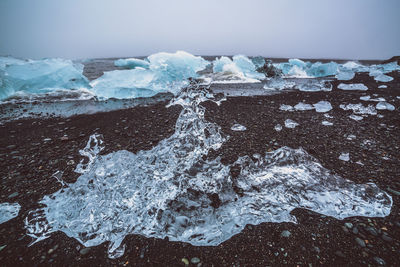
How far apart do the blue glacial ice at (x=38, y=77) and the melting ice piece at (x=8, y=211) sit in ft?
15.8

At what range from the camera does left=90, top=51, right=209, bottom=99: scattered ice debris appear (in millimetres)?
4875

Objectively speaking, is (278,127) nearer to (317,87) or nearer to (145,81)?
(317,87)

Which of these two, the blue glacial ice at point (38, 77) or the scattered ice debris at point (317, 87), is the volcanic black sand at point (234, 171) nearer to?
the scattered ice debris at point (317, 87)

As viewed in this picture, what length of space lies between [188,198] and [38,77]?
6242 mm

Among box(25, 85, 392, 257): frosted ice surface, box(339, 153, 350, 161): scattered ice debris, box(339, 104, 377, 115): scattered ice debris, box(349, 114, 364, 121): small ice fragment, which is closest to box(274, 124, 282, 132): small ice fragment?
box(25, 85, 392, 257): frosted ice surface

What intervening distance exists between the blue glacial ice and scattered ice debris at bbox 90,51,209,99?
0.60m

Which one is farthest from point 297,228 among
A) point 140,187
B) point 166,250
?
point 140,187

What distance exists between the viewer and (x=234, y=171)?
6.16ft

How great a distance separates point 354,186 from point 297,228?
81cm

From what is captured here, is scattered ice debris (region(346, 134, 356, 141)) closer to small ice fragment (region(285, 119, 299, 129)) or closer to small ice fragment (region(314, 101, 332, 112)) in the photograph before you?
small ice fragment (region(285, 119, 299, 129))

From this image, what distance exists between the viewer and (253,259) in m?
1.13

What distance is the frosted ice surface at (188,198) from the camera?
1.34 meters

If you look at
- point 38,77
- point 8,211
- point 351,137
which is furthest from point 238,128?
point 38,77

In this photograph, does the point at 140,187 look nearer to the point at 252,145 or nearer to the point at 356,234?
the point at 252,145
